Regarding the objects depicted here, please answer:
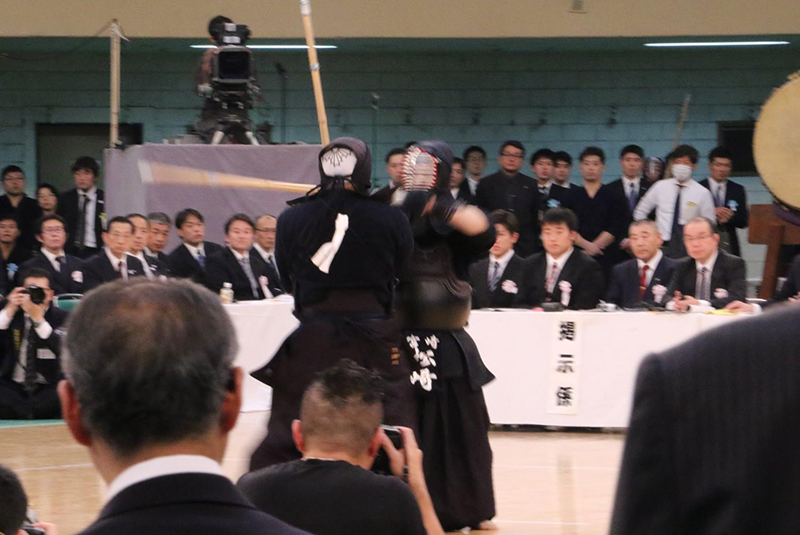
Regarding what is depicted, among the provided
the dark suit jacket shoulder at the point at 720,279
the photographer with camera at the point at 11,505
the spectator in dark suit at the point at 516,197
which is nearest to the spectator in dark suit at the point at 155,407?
the photographer with camera at the point at 11,505

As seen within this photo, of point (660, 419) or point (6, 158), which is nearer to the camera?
point (660, 419)

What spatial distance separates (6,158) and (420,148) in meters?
8.69

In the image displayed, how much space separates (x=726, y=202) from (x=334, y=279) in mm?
6127

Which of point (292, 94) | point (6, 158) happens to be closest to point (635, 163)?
point (292, 94)

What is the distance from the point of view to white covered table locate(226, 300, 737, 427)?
6.71 metres

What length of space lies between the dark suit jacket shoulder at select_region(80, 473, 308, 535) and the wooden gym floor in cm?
304

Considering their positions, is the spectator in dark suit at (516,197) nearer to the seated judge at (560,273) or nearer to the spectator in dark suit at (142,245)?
the seated judge at (560,273)

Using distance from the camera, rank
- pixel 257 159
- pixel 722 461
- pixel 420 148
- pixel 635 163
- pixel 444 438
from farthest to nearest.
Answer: pixel 635 163, pixel 257 159, pixel 444 438, pixel 420 148, pixel 722 461

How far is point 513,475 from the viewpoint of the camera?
5.53 metres

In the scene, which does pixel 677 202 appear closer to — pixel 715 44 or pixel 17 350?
pixel 715 44

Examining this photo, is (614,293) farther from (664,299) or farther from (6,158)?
(6,158)

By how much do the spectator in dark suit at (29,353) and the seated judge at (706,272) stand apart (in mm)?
3767

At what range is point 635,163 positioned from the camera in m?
9.22

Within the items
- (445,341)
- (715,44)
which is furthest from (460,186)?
(445,341)
